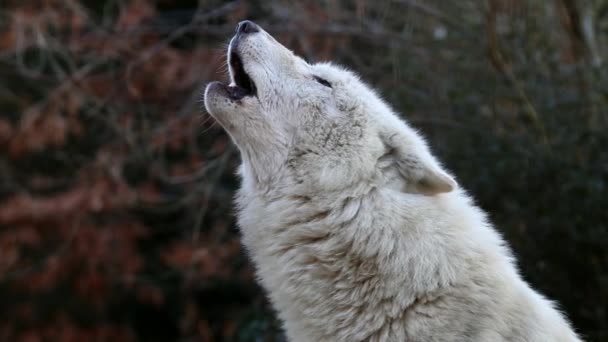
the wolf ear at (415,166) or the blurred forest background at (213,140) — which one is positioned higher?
the wolf ear at (415,166)

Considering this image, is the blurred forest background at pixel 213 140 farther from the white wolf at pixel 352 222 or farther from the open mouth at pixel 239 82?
the white wolf at pixel 352 222

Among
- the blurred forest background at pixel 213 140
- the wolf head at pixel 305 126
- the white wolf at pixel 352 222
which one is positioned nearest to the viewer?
the white wolf at pixel 352 222

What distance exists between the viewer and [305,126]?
3.71 meters

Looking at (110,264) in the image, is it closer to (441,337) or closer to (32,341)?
(32,341)

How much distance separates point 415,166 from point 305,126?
57 cm

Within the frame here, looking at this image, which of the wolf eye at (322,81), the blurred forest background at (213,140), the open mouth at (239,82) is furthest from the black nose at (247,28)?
the blurred forest background at (213,140)

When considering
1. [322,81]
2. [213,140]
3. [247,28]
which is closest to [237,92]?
[247,28]

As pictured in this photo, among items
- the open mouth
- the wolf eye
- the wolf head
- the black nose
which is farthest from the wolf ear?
the black nose

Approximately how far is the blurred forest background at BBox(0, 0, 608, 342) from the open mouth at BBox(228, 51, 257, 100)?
4.48ft

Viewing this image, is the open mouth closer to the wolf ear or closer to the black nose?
the black nose

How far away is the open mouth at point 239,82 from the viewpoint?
378 centimetres

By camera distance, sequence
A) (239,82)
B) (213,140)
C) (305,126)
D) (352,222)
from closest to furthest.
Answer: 1. (352,222)
2. (305,126)
3. (239,82)
4. (213,140)

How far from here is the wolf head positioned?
356 centimetres

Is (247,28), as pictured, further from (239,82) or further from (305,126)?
(305,126)
